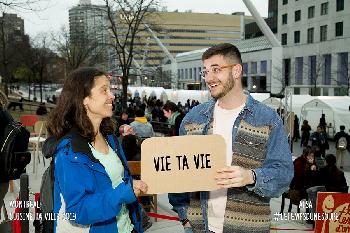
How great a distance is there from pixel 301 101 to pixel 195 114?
68.2 ft

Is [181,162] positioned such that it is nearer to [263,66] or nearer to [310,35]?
[310,35]

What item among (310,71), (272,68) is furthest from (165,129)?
(310,71)

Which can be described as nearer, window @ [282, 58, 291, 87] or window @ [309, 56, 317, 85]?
A: window @ [309, 56, 317, 85]

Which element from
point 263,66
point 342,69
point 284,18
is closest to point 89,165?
point 342,69

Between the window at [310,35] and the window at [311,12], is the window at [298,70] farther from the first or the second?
the window at [311,12]

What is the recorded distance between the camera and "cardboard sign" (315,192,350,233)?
15.1 ft

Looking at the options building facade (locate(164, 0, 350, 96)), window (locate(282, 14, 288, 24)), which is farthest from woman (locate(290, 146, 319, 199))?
window (locate(282, 14, 288, 24))

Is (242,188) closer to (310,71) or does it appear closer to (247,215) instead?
(247,215)

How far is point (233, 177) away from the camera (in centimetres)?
207

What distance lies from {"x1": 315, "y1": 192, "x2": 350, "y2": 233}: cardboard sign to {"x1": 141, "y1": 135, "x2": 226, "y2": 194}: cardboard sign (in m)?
2.95

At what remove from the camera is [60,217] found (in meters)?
2.32

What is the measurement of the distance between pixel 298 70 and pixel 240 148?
54.5 m

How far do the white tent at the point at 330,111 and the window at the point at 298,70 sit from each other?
33.4 metres

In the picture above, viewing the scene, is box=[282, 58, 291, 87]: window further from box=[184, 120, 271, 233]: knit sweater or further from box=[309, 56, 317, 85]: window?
box=[184, 120, 271, 233]: knit sweater
